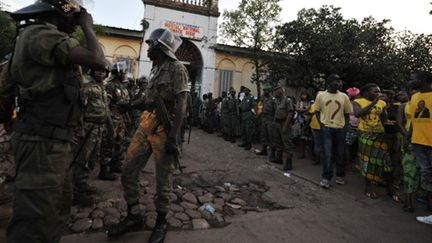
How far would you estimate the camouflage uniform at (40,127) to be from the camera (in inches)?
74.5

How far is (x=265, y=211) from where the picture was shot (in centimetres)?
407

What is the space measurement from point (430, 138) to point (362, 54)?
746cm

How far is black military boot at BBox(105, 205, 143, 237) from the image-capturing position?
9.68 ft

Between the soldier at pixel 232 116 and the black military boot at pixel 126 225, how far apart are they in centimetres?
768

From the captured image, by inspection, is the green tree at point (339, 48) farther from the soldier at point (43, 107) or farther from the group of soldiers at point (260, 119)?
the soldier at point (43, 107)

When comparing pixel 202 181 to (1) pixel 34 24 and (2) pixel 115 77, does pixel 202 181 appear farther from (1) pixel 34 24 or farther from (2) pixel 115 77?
(1) pixel 34 24

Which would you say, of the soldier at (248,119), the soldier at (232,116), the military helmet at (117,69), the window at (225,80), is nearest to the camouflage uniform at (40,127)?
the military helmet at (117,69)

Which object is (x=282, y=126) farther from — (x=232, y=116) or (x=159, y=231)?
(x=159, y=231)

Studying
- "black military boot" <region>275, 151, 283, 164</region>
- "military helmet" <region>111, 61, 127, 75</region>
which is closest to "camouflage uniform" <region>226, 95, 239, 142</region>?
"black military boot" <region>275, 151, 283, 164</region>

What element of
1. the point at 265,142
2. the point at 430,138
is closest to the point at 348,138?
the point at 265,142

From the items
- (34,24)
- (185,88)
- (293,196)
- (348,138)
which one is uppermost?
(34,24)

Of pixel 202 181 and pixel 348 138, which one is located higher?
pixel 348 138

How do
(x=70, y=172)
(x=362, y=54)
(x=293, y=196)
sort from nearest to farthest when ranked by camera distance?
(x=70, y=172) → (x=293, y=196) → (x=362, y=54)

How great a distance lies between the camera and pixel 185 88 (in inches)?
123
